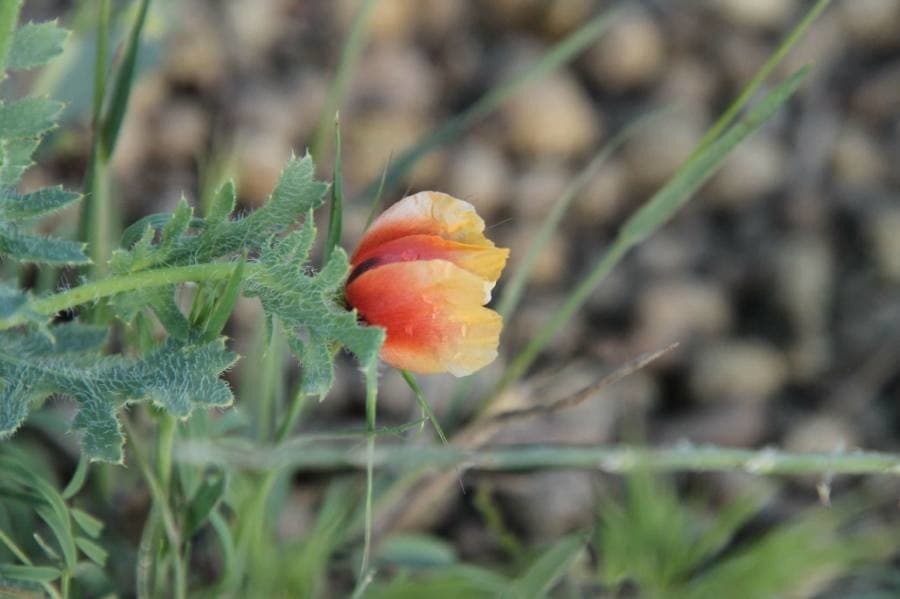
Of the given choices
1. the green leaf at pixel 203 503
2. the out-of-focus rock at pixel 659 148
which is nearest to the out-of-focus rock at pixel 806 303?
the out-of-focus rock at pixel 659 148

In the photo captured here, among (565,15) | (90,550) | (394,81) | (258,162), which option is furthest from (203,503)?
(565,15)

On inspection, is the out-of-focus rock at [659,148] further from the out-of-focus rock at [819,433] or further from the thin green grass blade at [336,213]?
the thin green grass blade at [336,213]

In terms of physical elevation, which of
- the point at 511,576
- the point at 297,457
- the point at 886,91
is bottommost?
the point at 511,576

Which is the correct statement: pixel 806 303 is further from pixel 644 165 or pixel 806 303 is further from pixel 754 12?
pixel 754 12

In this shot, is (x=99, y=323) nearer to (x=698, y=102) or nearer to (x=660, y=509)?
(x=660, y=509)

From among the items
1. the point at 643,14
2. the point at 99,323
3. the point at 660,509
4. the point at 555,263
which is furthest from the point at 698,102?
the point at 99,323

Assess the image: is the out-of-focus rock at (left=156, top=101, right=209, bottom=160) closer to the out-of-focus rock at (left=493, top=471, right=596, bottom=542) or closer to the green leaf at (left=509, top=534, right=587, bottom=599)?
the out-of-focus rock at (left=493, top=471, right=596, bottom=542)

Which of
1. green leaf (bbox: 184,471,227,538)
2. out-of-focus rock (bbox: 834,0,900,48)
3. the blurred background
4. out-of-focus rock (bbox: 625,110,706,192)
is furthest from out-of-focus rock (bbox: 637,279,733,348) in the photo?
green leaf (bbox: 184,471,227,538)
